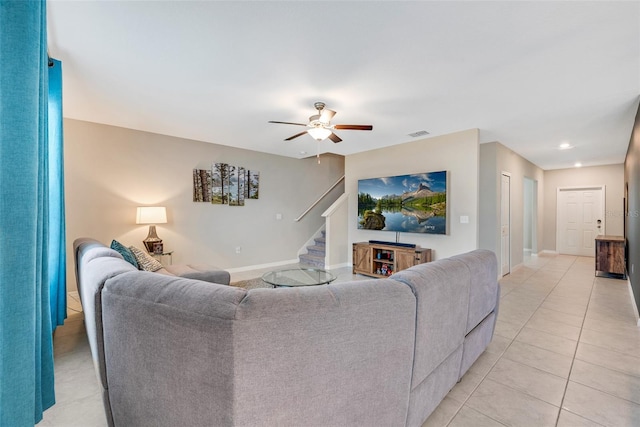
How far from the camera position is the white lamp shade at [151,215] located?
13.8ft

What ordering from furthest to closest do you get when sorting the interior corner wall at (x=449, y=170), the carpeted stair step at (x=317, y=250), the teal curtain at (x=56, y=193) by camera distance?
1. the carpeted stair step at (x=317, y=250)
2. the interior corner wall at (x=449, y=170)
3. the teal curtain at (x=56, y=193)

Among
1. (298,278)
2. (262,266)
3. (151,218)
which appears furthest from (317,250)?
(151,218)

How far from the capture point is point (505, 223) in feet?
17.7

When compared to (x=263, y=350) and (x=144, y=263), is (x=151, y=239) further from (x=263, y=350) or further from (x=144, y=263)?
(x=263, y=350)

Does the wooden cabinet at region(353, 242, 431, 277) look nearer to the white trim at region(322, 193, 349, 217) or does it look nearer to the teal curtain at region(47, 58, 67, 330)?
the white trim at region(322, 193, 349, 217)

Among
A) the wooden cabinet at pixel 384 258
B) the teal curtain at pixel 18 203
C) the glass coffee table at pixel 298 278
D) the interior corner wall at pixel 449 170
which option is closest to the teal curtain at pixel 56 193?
the teal curtain at pixel 18 203

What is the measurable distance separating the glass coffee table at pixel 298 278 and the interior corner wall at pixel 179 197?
6.72ft

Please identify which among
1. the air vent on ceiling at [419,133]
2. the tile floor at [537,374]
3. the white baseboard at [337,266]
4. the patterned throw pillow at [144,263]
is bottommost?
the tile floor at [537,374]

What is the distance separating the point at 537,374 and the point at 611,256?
480 cm

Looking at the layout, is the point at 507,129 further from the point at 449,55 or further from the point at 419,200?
the point at 449,55

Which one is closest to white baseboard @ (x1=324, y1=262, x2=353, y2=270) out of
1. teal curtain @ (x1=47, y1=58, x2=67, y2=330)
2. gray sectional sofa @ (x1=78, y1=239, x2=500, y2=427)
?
teal curtain @ (x1=47, y1=58, x2=67, y2=330)

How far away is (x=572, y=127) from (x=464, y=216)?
1.93m

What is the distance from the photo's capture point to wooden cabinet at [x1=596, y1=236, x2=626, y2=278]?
511 cm

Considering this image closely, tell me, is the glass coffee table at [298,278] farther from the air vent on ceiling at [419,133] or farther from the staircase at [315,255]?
the air vent on ceiling at [419,133]
